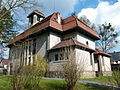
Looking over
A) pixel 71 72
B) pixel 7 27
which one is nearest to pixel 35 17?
pixel 7 27

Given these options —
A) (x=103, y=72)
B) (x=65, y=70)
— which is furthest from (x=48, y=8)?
(x=103, y=72)

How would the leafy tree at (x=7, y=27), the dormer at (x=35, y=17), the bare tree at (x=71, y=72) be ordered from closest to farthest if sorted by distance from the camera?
the bare tree at (x=71, y=72) < the leafy tree at (x=7, y=27) < the dormer at (x=35, y=17)

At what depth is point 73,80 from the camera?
775cm

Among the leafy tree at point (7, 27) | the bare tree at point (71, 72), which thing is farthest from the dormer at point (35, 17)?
the bare tree at point (71, 72)

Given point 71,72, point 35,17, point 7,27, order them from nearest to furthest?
point 71,72
point 7,27
point 35,17

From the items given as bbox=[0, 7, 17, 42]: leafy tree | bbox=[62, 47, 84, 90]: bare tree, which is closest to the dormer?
bbox=[0, 7, 17, 42]: leafy tree

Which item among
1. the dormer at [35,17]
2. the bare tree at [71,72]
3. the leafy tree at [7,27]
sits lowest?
the bare tree at [71,72]

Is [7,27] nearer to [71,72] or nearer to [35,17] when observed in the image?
[71,72]

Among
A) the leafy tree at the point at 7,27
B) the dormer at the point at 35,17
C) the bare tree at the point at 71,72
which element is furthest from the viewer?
the dormer at the point at 35,17

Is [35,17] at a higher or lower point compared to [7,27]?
higher

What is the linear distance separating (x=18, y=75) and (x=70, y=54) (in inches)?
145

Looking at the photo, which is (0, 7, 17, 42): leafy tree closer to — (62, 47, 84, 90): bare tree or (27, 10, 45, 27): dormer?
(62, 47, 84, 90): bare tree

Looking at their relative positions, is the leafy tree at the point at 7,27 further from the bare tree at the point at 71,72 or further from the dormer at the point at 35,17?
the dormer at the point at 35,17

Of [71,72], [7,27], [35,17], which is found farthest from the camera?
[35,17]
